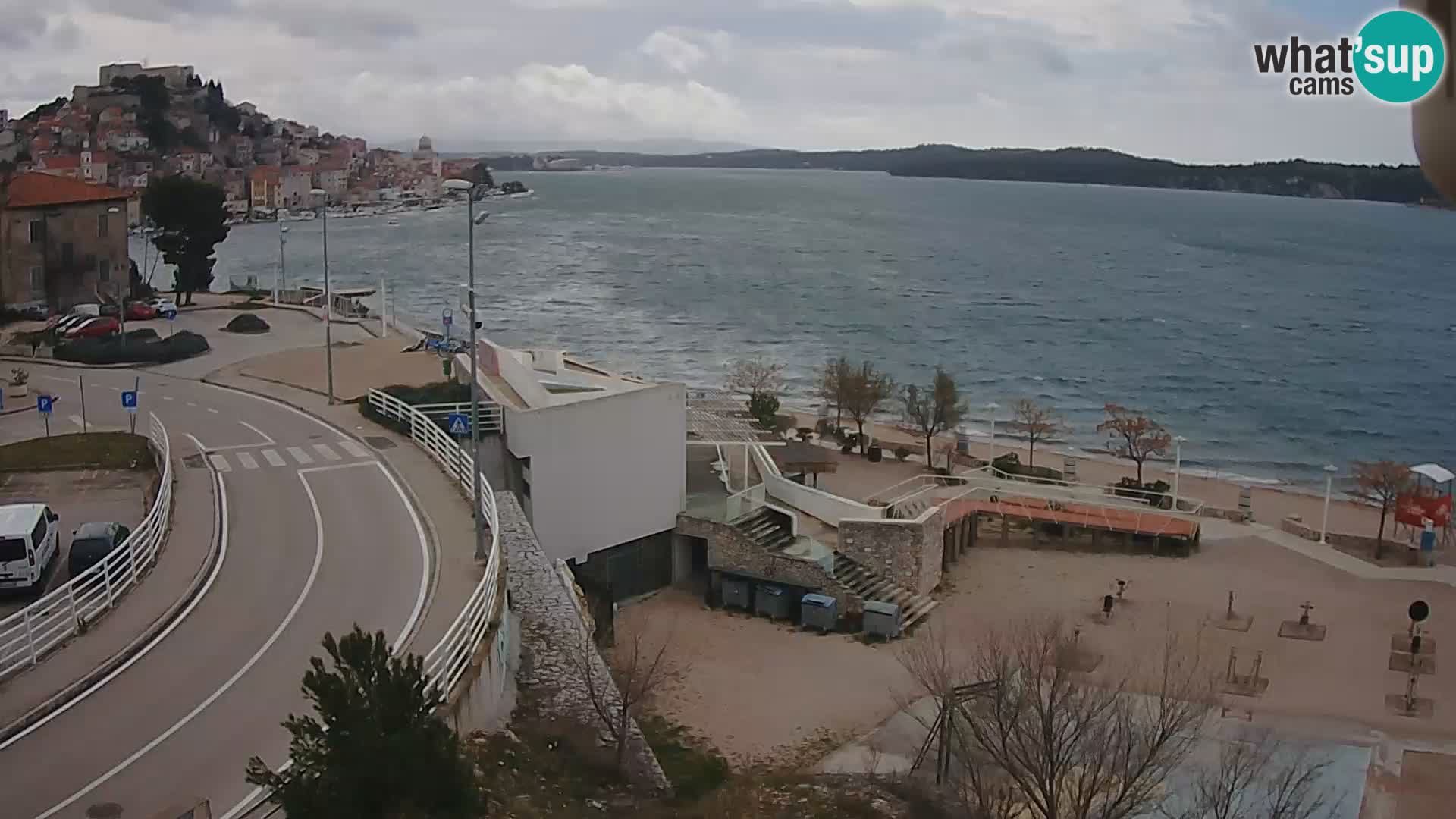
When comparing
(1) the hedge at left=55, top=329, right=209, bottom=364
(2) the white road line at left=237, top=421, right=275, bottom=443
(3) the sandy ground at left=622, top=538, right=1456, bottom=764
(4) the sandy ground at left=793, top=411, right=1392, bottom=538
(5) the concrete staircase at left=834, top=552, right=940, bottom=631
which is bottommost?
(4) the sandy ground at left=793, top=411, right=1392, bottom=538

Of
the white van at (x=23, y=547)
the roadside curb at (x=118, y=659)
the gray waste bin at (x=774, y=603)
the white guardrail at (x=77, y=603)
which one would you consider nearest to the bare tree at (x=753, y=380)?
the gray waste bin at (x=774, y=603)

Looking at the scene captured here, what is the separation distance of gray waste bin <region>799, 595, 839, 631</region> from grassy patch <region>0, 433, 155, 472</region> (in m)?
13.1

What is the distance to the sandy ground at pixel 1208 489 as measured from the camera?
37.1 m

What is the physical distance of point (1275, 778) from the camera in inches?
586

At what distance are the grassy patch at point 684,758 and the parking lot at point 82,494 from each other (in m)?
9.49

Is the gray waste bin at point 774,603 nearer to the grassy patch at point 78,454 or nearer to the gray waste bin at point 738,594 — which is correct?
the gray waste bin at point 738,594

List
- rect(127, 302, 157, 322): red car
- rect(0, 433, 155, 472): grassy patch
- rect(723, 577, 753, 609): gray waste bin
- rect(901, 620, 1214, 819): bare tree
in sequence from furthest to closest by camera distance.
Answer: rect(127, 302, 157, 322): red car, rect(723, 577, 753, 609): gray waste bin, rect(0, 433, 155, 472): grassy patch, rect(901, 620, 1214, 819): bare tree

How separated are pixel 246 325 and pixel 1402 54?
45367 millimetres

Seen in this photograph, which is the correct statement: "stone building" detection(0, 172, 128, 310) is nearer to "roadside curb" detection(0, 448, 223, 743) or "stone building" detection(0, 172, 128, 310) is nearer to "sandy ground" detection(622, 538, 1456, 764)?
"sandy ground" detection(622, 538, 1456, 764)

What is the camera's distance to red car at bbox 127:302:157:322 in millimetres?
45000

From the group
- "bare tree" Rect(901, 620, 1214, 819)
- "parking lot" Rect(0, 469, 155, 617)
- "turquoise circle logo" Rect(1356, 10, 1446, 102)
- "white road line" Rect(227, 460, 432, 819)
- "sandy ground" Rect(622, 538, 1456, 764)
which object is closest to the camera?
"turquoise circle logo" Rect(1356, 10, 1446, 102)

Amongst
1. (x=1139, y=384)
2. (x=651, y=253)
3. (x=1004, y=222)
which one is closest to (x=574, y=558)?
(x=1139, y=384)

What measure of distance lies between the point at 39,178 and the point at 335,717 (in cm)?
4779

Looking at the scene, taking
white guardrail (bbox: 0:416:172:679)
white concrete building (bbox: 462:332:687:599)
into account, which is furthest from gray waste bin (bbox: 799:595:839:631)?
white guardrail (bbox: 0:416:172:679)
